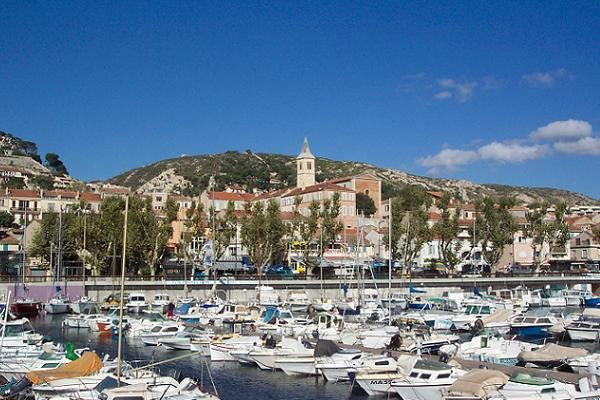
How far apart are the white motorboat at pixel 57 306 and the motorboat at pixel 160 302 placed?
7.51 meters

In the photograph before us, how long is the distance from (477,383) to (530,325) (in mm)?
23040

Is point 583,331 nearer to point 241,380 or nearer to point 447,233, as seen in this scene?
point 241,380

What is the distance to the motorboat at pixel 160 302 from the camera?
61.5 meters

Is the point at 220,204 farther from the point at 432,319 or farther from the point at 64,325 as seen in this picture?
the point at 432,319

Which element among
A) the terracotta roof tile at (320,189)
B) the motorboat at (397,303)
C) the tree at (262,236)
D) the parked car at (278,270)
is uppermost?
the terracotta roof tile at (320,189)

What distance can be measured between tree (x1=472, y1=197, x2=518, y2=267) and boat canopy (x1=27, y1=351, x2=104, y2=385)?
69.1 meters

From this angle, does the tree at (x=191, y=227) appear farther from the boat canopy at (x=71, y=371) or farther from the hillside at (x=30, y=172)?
the hillside at (x=30, y=172)

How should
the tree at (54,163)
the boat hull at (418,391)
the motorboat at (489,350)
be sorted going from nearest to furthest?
the boat hull at (418,391), the motorboat at (489,350), the tree at (54,163)

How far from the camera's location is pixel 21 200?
114000mm

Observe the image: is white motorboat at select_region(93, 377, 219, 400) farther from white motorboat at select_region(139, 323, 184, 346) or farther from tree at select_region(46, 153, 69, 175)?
tree at select_region(46, 153, 69, 175)

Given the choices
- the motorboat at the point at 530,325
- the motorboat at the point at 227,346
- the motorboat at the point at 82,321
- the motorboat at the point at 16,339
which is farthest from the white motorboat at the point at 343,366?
the motorboat at the point at 82,321

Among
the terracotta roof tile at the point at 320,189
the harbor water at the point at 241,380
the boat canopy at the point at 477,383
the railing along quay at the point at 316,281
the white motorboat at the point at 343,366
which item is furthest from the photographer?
the terracotta roof tile at the point at 320,189

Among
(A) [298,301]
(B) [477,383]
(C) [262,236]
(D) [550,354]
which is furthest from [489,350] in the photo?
(C) [262,236]

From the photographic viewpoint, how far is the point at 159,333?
139 ft
